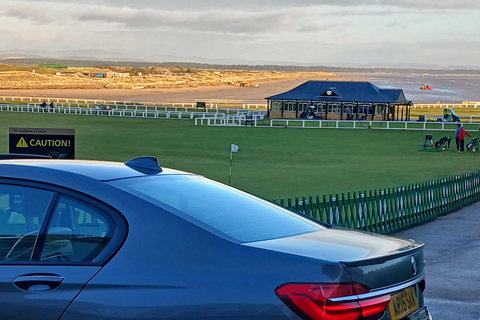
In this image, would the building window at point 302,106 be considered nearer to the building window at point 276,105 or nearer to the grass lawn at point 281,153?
the building window at point 276,105

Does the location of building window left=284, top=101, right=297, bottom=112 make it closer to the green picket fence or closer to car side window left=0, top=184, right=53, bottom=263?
the green picket fence

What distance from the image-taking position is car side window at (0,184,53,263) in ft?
14.6

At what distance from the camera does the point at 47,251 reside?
173 inches

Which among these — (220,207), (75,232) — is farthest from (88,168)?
(220,207)

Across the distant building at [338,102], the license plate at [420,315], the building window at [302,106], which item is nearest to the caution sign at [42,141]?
the license plate at [420,315]

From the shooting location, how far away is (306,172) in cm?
2795

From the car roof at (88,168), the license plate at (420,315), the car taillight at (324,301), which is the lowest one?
the license plate at (420,315)

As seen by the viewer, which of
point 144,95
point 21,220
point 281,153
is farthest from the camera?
point 144,95

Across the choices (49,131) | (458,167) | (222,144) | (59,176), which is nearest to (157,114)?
(222,144)

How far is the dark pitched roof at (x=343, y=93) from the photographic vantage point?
64.2 metres

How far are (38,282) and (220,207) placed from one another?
3.79 feet

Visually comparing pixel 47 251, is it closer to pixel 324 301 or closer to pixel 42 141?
pixel 324 301

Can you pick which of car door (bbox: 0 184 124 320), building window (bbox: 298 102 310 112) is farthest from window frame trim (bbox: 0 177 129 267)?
building window (bbox: 298 102 310 112)

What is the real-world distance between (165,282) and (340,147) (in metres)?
36.1
